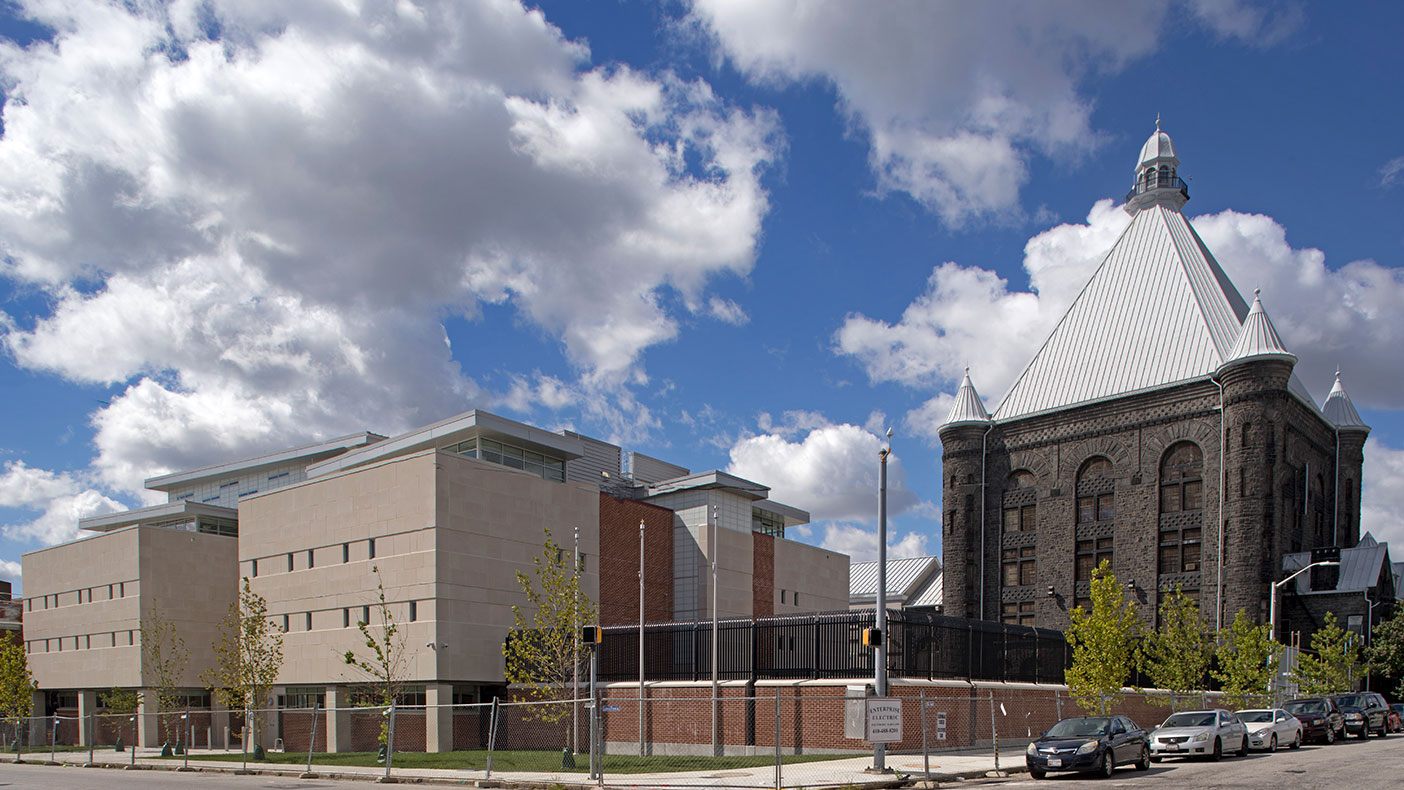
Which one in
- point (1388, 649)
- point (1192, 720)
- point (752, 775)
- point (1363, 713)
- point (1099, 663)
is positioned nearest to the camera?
point (752, 775)

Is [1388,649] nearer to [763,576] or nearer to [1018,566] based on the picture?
[1018,566]

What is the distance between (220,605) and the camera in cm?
5666

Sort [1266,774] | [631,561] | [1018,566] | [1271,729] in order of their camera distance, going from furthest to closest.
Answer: [1018,566] → [631,561] → [1271,729] → [1266,774]

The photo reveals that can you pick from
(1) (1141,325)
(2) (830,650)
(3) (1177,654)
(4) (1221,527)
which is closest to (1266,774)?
(2) (830,650)

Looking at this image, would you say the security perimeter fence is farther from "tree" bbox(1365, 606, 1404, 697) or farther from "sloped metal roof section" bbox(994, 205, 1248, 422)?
"sloped metal roof section" bbox(994, 205, 1248, 422)

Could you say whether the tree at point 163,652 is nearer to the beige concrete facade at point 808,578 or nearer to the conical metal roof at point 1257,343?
the beige concrete facade at point 808,578

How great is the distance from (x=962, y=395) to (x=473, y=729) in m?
43.4

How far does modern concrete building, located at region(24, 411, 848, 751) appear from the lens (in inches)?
1652

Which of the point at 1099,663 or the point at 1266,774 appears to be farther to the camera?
the point at 1099,663

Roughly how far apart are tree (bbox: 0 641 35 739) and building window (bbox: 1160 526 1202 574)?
2527 inches

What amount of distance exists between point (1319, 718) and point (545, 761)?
27279 mm

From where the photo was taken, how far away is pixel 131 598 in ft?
180

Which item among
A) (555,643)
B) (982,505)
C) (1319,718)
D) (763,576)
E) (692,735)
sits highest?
(982,505)

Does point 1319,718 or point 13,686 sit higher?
point 1319,718
